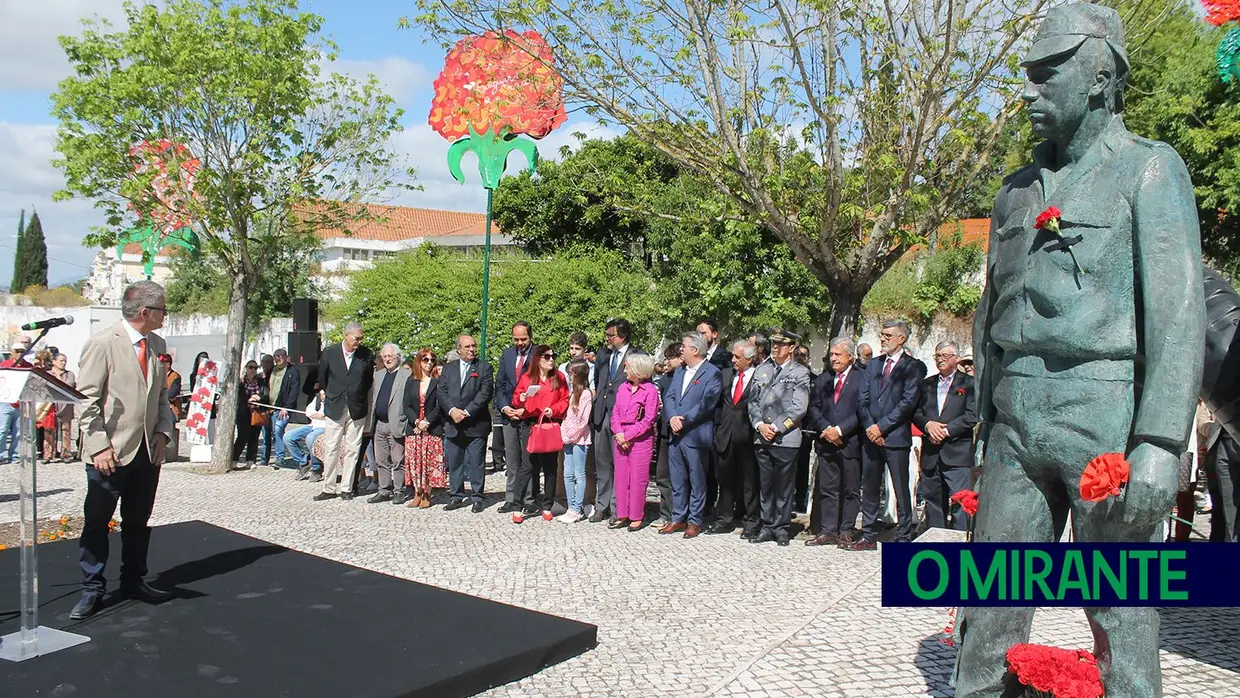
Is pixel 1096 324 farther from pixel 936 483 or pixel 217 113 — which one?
pixel 217 113

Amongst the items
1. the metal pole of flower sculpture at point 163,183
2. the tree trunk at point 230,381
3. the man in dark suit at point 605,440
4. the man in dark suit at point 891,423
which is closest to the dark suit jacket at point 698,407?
the man in dark suit at point 605,440

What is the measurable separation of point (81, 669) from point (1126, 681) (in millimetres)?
4555

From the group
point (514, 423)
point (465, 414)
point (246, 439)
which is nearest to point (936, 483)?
point (514, 423)

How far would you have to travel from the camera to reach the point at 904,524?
8281 mm

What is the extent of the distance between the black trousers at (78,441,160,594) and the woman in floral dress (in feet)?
14.8

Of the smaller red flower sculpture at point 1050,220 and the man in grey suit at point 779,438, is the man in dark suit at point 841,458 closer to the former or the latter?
the man in grey suit at point 779,438

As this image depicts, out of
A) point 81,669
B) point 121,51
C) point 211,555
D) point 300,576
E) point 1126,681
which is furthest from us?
point 121,51

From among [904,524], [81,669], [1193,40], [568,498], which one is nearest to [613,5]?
[568,498]

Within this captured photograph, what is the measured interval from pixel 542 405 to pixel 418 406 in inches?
64.8

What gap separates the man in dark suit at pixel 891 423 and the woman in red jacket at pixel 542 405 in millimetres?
→ 3016

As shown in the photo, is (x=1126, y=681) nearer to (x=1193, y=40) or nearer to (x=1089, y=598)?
(x=1089, y=598)

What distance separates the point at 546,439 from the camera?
9484 millimetres

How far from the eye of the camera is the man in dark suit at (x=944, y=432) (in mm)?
8227

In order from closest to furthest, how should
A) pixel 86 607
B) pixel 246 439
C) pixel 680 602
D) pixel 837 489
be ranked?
1. pixel 86 607
2. pixel 680 602
3. pixel 837 489
4. pixel 246 439
